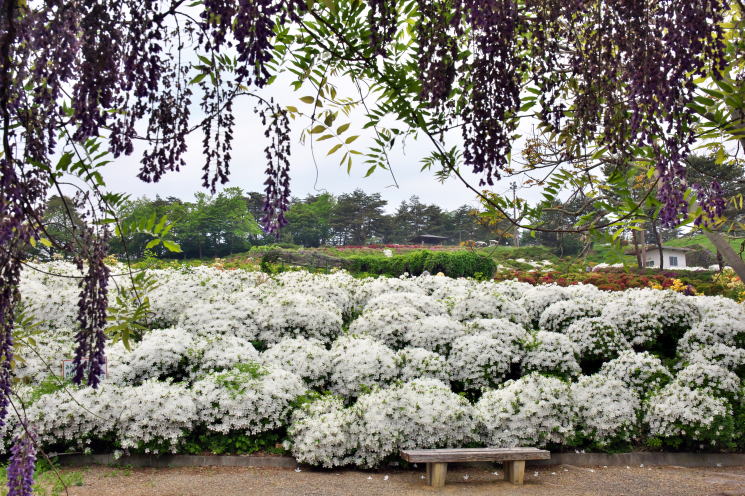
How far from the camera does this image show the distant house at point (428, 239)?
42.9 metres

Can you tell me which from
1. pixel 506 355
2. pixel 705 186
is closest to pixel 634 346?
pixel 506 355

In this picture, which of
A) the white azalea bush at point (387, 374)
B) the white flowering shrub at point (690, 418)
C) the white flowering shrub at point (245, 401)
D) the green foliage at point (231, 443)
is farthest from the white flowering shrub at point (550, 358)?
the green foliage at point (231, 443)

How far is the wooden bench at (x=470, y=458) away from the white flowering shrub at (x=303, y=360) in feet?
5.79

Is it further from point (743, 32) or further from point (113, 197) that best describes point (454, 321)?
point (113, 197)

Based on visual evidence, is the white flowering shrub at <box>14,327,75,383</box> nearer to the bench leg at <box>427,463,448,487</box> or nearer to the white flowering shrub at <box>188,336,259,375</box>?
the white flowering shrub at <box>188,336,259,375</box>

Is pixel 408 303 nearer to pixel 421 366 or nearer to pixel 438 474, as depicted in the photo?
pixel 421 366

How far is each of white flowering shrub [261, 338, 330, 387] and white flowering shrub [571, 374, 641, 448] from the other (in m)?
2.71

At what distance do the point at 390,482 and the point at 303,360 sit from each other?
2.03 m

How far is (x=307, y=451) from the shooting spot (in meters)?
5.36

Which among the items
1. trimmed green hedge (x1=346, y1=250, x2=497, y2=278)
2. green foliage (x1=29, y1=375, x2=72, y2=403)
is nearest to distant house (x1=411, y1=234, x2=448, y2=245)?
trimmed green hedge (x1=346, y1=250, x2=497, y2=278)

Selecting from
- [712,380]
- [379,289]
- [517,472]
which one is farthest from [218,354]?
[712,380]

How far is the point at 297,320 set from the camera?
306 inches

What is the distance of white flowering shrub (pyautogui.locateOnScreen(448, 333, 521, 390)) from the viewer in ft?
22.4

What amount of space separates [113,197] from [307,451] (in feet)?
12.5
